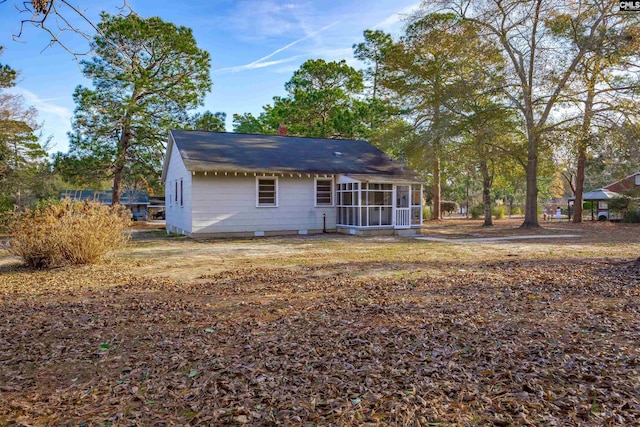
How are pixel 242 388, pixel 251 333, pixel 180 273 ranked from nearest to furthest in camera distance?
pixel 242 388 → pixel 251 333 → pixel 180 273

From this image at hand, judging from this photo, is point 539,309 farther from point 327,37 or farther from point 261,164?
point 327,37

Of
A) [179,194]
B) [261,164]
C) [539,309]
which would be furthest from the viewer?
[179,194]

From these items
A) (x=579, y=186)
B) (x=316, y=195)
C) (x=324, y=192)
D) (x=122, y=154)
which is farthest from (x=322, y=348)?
(x=122, y=154)

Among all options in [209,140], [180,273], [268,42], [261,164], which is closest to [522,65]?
[268,42]

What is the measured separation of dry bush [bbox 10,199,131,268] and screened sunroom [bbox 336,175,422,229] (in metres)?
9.15

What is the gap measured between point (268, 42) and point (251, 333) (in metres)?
14.6

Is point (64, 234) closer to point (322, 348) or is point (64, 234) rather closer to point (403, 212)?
point (322, 348)

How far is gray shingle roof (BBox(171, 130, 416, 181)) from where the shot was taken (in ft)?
48.7

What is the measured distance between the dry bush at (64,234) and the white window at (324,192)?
8.98 metres

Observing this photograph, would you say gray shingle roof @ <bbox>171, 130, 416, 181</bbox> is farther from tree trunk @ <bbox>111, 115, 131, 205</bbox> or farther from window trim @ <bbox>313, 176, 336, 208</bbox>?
tree trunk @ <bbox>111, 115, 131, 205</bbox>

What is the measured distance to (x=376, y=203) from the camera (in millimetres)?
16609

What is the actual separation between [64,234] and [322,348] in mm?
6542

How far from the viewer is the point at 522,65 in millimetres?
17672

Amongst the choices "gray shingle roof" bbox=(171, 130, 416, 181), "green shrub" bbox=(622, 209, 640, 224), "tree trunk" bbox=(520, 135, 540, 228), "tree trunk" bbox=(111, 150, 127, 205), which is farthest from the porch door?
"tree trunk" bbox=(111, 150, 127, 205)
